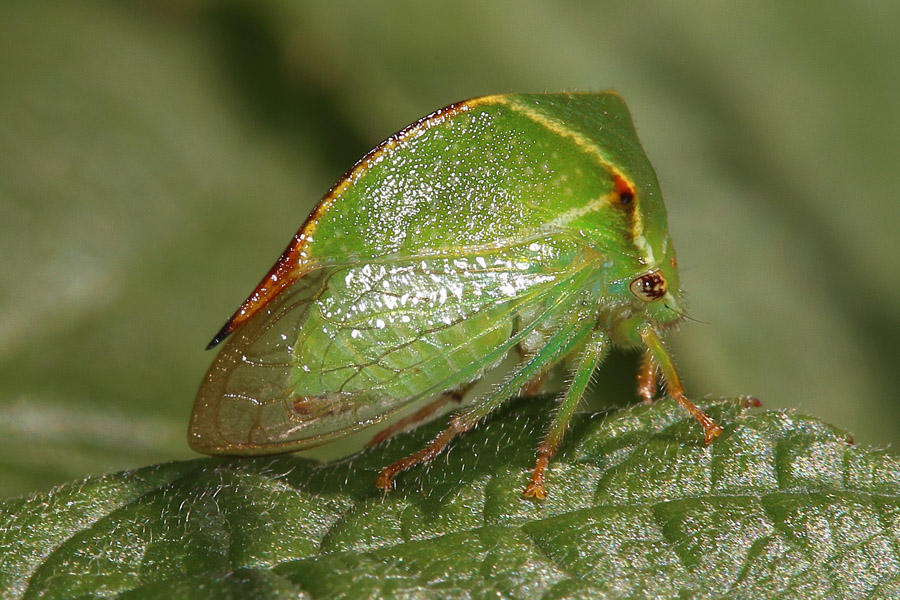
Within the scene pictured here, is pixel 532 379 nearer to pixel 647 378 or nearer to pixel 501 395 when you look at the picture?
pixel 501 395

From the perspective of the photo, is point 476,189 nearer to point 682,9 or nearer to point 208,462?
point 208,462

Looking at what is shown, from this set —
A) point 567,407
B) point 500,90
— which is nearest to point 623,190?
point 567,407

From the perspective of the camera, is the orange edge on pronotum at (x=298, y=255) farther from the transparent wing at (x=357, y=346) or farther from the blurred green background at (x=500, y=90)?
the blurred green background at (x=500, y=90)

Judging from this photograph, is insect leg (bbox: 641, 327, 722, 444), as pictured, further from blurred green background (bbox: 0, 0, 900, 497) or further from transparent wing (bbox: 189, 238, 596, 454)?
blurred green background (bbox: 0, 0, 900, 497)

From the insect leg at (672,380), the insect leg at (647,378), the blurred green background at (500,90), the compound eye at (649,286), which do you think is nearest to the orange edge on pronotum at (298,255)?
the compound eye at (649,286)

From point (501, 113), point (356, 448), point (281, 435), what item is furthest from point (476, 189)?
point (356, 448)

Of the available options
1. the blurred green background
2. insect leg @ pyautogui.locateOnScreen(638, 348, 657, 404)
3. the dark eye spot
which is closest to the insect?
the dark eye spot
